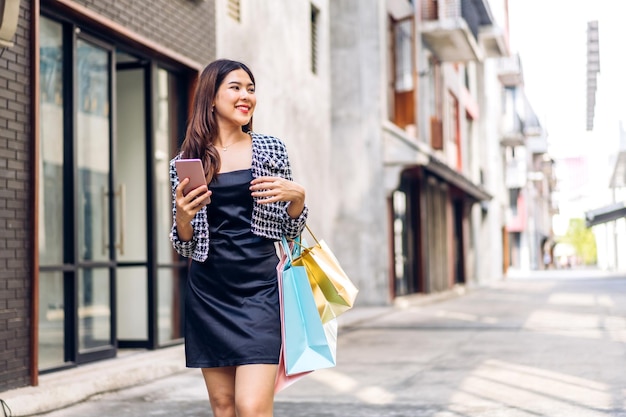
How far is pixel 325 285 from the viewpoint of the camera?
11.9ft

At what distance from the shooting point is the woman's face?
354 centimetres

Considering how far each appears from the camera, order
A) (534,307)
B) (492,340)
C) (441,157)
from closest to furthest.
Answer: (492,340) → (534,307) → (441,157)

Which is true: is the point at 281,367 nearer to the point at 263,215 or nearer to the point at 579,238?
the point at 263,215

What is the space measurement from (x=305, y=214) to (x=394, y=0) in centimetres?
1804

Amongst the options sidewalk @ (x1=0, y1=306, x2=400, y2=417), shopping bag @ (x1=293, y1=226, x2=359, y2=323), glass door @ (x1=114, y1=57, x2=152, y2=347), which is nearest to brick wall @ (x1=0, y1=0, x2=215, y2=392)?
sidewalk @ (x1=0, y1=306, x2=400, y2=417)

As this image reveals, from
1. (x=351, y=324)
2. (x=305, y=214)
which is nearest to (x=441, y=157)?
(x=351, y=324)

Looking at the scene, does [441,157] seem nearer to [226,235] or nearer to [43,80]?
[43,80]

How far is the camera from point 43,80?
834 centimetres

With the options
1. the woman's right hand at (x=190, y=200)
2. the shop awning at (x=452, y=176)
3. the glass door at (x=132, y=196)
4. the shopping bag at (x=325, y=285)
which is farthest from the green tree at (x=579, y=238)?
the woman's right hand at (x=190, y=200)

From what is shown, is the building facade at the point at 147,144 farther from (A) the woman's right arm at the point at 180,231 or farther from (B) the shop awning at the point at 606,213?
(B) the shop awning at the point at 606,213

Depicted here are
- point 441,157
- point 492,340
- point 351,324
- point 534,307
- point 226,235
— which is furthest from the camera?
point 441,157

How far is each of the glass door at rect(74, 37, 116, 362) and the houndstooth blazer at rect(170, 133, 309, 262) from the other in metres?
5.50

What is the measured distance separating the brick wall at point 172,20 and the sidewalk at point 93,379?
3.21m

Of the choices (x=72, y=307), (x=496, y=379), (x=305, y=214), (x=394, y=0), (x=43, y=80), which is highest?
(x=394, y=0)
